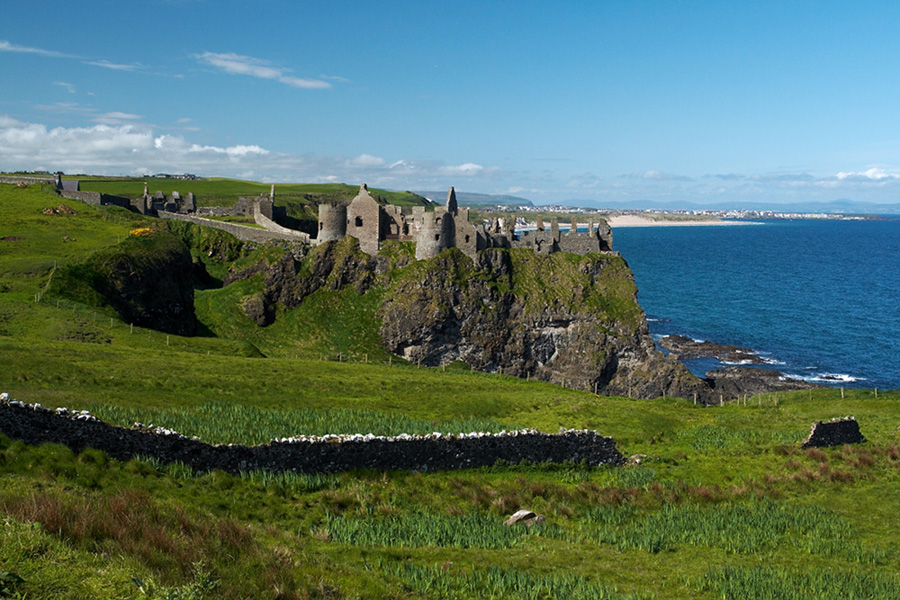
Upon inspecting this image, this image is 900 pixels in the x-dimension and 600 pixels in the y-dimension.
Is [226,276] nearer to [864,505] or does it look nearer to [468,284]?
[468,284]

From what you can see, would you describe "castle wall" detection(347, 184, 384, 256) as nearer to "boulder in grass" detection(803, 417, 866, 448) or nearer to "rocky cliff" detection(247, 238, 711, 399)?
"rocky cliff" detection(247, 238, 711, 399)

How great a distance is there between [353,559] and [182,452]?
8.05 meters

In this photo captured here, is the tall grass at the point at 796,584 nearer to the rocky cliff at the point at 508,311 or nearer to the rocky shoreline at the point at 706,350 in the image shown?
the rocky cliff at the point at 508,311

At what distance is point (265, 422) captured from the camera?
2727cm

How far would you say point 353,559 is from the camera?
54.4 feet

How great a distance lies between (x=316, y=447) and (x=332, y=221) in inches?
2210

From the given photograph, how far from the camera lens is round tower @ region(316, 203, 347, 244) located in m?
77.1

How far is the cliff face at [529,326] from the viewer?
69.4m

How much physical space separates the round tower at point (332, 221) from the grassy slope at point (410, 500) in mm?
33024

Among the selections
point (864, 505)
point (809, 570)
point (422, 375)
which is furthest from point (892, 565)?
point (422, 375)

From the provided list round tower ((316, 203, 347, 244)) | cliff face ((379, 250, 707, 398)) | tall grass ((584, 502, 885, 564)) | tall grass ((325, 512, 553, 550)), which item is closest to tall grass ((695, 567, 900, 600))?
tall grass ((584, 502, 885, 564))

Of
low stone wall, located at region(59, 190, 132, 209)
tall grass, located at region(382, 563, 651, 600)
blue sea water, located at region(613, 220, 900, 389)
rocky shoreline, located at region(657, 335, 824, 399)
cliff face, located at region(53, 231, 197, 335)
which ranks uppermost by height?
low stone wall, located at region(59, 190, 132, 209)

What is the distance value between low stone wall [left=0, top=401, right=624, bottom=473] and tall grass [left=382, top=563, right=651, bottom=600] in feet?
26.7

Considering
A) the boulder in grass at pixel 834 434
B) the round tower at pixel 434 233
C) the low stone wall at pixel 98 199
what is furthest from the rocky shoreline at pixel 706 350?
the low stone wall at pixel 98 199
